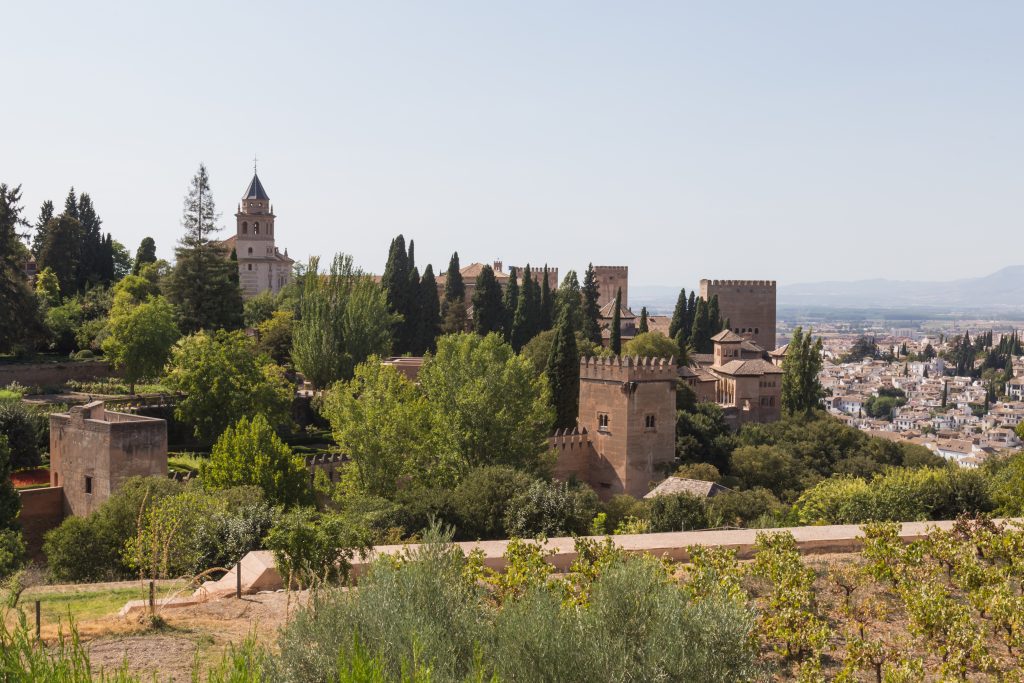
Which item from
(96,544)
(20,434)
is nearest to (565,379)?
(20,434)

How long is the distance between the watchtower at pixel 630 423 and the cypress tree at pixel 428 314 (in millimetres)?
16533

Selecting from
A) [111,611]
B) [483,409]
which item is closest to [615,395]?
[483,409]

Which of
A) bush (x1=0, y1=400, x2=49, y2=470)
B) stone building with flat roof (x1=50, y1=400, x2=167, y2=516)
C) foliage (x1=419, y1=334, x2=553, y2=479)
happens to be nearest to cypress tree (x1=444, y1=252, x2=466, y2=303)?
foliage (x1=419, y1=334, x2=553, y2=479)

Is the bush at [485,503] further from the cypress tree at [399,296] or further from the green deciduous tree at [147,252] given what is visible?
the green deciduous tree at [147,252]

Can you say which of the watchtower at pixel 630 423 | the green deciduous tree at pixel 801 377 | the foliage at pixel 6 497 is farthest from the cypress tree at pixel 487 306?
the foliage at pixel 6 497

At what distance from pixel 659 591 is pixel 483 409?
2176 cm

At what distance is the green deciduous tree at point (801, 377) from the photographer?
157ft

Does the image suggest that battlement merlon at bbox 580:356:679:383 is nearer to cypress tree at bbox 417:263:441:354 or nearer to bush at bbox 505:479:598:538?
bush at bbox 505:479:598:538

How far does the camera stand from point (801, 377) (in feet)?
157

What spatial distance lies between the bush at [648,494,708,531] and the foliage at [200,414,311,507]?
788cm

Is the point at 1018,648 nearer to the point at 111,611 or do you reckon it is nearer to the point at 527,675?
the point at 527,675

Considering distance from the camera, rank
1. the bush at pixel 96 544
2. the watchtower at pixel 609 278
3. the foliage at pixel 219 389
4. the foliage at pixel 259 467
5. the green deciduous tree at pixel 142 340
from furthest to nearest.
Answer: the watchtower at pixel 609 278 < the green deciduous tree at pixel 142 340 < the foliage at pixel 219 389 < the foliage at pixel 259 467 < the bush at pixel 96 544

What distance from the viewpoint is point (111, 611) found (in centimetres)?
930

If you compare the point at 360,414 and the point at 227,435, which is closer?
the point at 227,435
